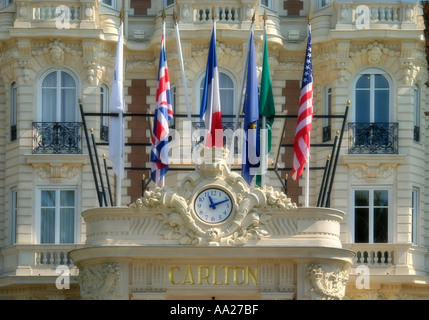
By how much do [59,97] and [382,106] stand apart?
35.2 ft

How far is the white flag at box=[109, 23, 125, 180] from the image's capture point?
5872 cm

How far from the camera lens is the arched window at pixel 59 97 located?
63.0m

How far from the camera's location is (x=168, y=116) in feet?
193

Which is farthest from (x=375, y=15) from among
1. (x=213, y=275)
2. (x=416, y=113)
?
(x=213, y=275)

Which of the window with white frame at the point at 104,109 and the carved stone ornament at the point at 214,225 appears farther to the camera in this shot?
the window with white frame at the point at 104,109

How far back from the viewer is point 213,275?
184 ft

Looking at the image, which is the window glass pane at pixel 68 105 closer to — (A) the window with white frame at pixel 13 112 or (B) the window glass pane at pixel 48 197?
(A) the window with white frame at pixel 13 112

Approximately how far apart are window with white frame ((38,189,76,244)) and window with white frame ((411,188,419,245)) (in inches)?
440

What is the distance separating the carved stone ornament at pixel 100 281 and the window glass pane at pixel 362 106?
36.8 feet

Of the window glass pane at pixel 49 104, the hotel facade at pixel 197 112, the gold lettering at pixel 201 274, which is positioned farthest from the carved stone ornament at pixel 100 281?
the window glass pane at pixel 49 104

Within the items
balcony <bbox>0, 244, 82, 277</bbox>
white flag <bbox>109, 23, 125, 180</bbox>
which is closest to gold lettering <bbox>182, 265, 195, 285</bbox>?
white flag <bbox>109, 23, 125, 180</bbox>
